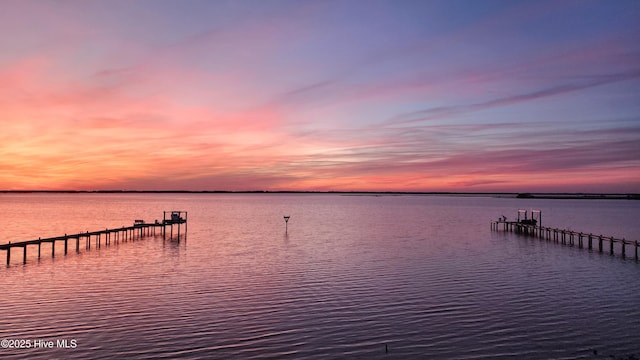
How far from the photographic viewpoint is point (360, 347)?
17.3 m

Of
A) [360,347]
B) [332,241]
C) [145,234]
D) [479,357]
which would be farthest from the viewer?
[145,234]

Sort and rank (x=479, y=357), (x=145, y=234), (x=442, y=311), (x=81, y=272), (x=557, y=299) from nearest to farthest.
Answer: (x=479, y=357) < (x=442, y=311) < (x=557, y=299) < (x=81, y=272) < (x=145, y=234)

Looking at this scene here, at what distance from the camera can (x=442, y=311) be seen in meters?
22.3

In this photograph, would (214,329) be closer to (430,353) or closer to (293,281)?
(430,353)

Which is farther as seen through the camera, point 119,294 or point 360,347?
point 119,294

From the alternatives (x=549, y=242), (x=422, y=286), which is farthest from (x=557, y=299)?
(x=549, y=242)

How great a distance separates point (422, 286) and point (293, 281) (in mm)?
8254

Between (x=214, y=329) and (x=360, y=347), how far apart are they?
6.29 meters

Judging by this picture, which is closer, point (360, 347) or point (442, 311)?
point (360, 347)

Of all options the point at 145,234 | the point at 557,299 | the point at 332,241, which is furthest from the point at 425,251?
the point at 145,234

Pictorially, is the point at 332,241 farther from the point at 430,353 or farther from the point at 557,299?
the point at 430,353

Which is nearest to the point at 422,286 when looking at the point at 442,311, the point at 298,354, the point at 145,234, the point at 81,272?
the point at 442,311

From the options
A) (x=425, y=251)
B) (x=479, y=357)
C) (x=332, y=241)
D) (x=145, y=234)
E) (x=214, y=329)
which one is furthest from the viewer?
(x=145, y=234)

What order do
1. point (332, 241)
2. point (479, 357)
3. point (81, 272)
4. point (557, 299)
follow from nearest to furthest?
point (479, 357), point (557, 299), point (81, 272), point (332, 241)
